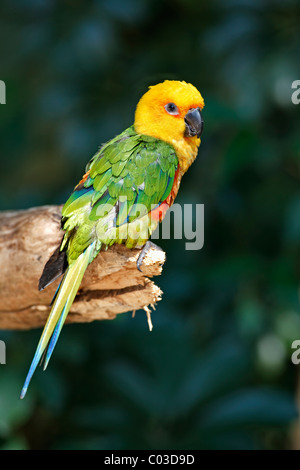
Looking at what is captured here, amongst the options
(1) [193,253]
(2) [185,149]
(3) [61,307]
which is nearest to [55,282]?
(3) [61,307]

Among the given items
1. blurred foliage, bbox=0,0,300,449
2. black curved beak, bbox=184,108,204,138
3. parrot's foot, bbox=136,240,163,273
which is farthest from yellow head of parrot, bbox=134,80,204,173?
blurred foliage, bbox=0,0,300,449

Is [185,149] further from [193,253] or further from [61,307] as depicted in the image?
[193,253]

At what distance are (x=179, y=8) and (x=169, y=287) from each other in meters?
1.09

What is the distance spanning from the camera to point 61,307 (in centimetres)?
128

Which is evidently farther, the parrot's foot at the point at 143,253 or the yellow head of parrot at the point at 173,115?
the yellow head of parrot at the point at 173,115

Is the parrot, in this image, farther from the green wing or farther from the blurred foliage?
the blurred foliage

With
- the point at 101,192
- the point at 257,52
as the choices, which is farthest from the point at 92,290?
the point at 257,52

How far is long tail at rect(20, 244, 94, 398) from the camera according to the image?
1245 millimetres

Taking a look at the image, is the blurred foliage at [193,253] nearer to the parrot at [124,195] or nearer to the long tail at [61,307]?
the parrot at [124,195]

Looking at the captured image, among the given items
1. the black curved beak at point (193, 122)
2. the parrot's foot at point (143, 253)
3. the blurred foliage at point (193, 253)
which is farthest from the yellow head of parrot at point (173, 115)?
the blurred foliage at point (193, 253)

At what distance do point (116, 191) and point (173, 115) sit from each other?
10.7 inches

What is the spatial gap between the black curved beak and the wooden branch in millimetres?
332

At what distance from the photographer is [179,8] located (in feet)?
7.59

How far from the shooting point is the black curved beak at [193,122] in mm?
1438
